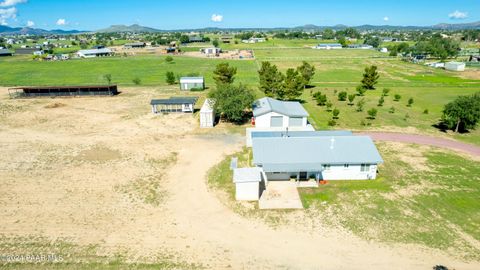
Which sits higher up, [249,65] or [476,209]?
[249,65]

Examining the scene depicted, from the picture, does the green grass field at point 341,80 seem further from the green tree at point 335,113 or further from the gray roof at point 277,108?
the gray roof at point 277,108

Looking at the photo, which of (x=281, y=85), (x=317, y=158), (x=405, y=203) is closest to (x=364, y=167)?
(x=317, y=158)

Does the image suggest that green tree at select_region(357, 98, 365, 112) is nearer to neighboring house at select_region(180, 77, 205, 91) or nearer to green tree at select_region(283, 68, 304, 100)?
green tree at select_region(283, 68, 304, 100)

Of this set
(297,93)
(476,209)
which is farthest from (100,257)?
(297,93)

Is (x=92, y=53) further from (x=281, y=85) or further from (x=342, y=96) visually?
(x=342, y=96)

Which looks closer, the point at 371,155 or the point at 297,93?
the point at 371,155

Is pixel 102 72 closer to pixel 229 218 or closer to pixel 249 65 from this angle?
pixel 249 65

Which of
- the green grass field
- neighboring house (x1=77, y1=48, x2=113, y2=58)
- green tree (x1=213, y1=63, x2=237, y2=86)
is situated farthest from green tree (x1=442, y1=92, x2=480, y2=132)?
neighboring house (x1=77, y1=48, x2=113, y2=58)
